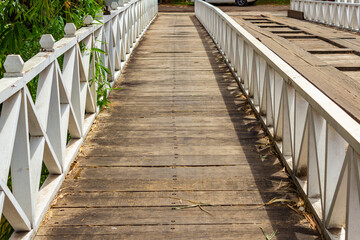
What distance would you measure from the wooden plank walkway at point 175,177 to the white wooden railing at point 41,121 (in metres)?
0.13

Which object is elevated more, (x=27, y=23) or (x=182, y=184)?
(x=27, y=23)

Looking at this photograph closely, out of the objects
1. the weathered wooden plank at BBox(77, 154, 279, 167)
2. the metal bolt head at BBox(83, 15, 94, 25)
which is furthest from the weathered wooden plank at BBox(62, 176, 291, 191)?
the metal bolt head at BBox(83, 15, 94, 25)

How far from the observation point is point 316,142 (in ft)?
10.9

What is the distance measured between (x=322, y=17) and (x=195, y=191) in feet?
50.7

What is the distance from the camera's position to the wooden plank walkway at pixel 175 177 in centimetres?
335

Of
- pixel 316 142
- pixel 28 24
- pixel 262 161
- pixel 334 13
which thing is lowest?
pixel 262 161

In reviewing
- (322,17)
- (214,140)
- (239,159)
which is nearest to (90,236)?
(239,159)

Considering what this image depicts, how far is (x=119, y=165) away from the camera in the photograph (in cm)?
443

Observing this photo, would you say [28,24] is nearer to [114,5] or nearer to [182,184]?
[114,5]

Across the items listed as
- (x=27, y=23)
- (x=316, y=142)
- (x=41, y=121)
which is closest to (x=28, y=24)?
(x=27, y=23)

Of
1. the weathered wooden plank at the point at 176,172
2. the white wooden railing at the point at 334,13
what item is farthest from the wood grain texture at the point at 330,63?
the white wooden railing at the point at 334,13

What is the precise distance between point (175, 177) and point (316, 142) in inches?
48.2

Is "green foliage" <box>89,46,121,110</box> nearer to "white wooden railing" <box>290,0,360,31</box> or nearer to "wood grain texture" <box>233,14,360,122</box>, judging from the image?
"wood grain texture" <box>233,14,360,122</box>

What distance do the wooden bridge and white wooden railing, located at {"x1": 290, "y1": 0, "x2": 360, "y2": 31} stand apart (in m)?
9.84
